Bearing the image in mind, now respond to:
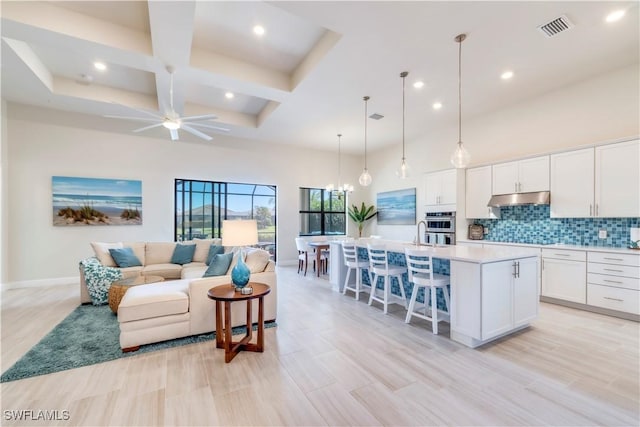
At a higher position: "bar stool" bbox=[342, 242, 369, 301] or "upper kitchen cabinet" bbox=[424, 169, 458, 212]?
"upper kitchen cabinet" bbox=[424, 169, 458, 212]

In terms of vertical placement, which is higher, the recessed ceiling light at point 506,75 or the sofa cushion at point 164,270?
the recessed ceiling light at point 506,75

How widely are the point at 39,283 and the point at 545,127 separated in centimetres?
978

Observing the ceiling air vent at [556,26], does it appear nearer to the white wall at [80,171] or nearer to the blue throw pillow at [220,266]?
the blue throw pillow at [220,266]

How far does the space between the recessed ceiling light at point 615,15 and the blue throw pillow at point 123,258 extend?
287 inches

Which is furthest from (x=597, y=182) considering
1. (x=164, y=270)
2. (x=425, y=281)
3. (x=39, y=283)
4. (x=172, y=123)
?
(x=39, y=283)

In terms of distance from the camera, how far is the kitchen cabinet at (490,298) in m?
2.67

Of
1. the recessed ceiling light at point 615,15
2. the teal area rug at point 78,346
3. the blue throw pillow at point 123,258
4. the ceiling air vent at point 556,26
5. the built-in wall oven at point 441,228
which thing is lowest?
the teal area rug at point 78,346

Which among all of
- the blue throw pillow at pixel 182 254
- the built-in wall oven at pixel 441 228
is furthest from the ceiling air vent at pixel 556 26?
the blue throw pillow at pixel 182 254

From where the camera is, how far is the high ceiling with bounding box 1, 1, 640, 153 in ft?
9.22

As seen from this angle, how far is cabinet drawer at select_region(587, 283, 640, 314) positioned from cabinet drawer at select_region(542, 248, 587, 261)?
1.25 feet

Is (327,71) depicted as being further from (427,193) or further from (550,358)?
(550,358)

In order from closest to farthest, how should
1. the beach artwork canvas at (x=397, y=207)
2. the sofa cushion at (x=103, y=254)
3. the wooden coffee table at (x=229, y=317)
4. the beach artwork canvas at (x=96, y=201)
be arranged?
the wooden coffee table at (x=229, y=317)
the sofa cushion at (x=103, y=254)
the beach artwork canvas at (x=96, y=201)
the beach artwork canvas at (x=397, y=207)

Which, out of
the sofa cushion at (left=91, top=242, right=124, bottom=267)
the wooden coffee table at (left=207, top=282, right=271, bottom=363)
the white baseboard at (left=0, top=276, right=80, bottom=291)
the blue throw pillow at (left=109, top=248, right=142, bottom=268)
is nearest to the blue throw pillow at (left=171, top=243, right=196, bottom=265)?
the blue throw pillow at (left=109, top=248, right=142, bottom=268)

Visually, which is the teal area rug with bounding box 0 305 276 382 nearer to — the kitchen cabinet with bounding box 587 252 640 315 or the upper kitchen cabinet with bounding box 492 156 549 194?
the kitchen cabinet with bounding box 587 252 640 315
